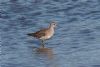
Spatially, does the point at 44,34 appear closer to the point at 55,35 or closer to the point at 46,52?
the point at 55,35

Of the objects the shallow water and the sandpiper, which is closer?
the shallow water

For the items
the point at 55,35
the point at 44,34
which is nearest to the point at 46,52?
the point at 44,34

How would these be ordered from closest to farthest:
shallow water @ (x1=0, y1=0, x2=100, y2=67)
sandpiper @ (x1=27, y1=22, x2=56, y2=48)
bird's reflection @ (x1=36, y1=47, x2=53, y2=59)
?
shallow water @ (x1=0, y1=0, x2=100, y2=67) → bird's reflection @ (x1=36, y1=47, x2=53, y2=59) → sandpiper @ (x1=27, y1=22, x2=56, y2=48)

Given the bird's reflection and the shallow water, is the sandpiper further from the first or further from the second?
the bird's reflection

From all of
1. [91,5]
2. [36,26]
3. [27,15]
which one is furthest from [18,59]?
[91,5]

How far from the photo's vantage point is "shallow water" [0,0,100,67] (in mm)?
17875

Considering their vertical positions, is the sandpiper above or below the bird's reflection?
above

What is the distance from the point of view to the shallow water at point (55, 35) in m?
17.9

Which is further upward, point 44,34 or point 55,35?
point 44,34

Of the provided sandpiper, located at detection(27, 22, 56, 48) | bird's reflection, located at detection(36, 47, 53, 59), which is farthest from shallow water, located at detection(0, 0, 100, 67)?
sandpiper, located at detection(27, 22, 56, 48)

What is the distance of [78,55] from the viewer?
1833cm

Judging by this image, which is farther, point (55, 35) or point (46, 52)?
point (55, 35)

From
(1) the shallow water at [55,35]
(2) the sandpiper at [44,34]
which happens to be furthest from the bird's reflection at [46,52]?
(2) the sandpiper at [44,34]

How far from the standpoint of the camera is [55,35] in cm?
2153
